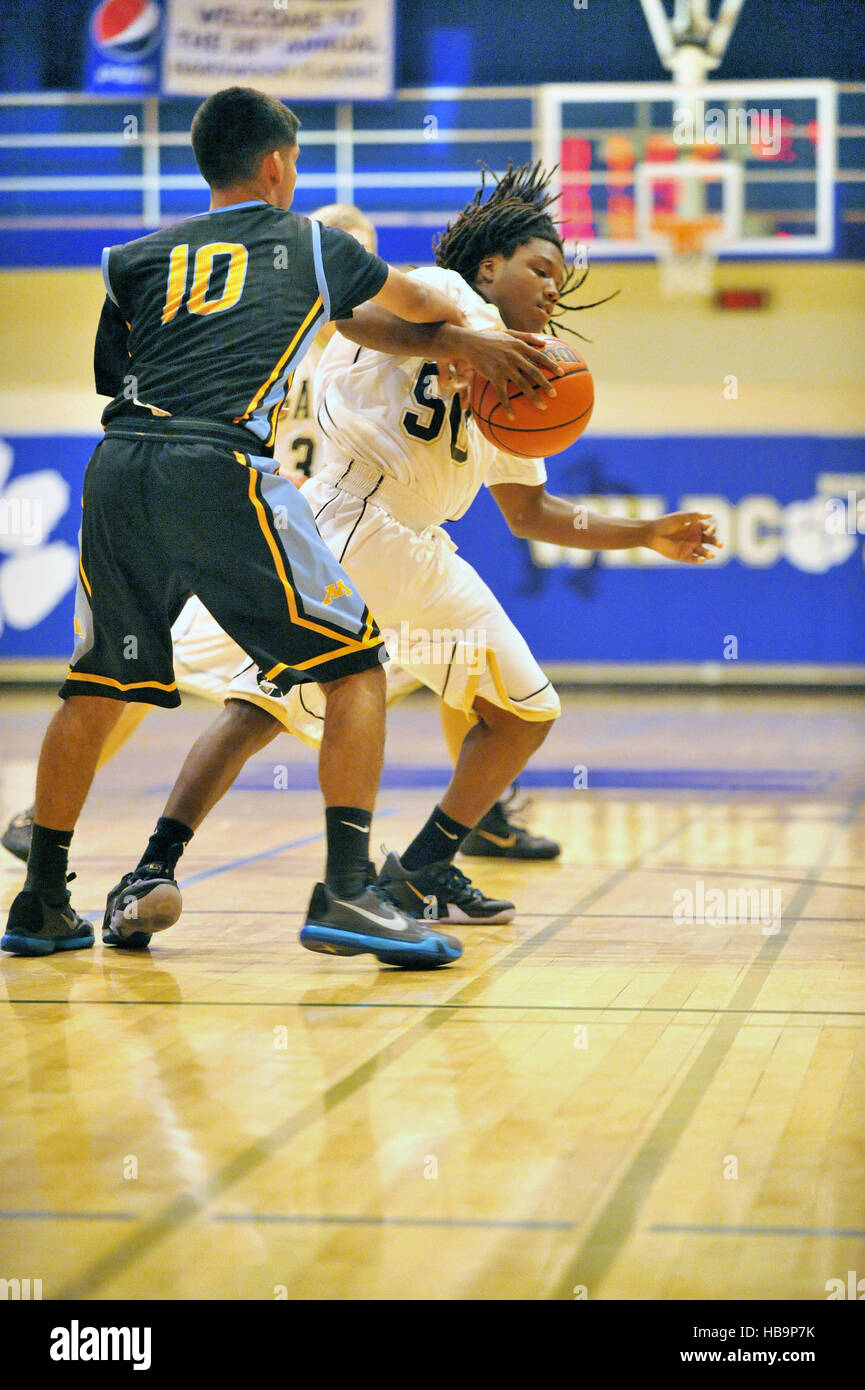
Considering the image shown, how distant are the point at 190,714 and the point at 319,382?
7.13 metres

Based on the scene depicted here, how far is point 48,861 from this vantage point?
3.19m

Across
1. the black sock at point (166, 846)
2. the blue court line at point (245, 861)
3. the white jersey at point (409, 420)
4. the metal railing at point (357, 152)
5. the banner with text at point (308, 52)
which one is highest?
the banner with text at point (308, 52)

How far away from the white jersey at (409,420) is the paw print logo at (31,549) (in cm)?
989

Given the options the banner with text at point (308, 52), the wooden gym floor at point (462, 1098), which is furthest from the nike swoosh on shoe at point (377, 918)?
the banner with text at point (308, 52)

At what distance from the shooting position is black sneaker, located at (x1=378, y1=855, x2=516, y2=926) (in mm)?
3633

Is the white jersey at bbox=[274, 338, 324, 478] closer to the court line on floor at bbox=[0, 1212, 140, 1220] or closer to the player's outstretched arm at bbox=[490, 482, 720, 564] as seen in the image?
the player's outstretched arm at bbox=[490, 482, 720, 564]

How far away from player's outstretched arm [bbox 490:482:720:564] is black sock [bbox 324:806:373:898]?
1036mm

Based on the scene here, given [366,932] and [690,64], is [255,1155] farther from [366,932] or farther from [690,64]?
[690,64]

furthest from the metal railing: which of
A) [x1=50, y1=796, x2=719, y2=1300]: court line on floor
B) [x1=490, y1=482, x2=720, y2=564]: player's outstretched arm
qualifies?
[x1=50, y1=796, x2=719, y2=1300]: court line on floor

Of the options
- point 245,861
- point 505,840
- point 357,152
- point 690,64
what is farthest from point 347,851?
point 357,152

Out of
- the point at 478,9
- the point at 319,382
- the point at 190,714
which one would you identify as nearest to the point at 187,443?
the point at 319,382

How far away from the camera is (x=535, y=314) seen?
12.3ft

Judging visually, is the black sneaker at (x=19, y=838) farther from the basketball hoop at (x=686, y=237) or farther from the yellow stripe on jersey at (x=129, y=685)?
the basketball hoop at (x=686, y=237)

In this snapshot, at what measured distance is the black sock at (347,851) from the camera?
10.0 feet
